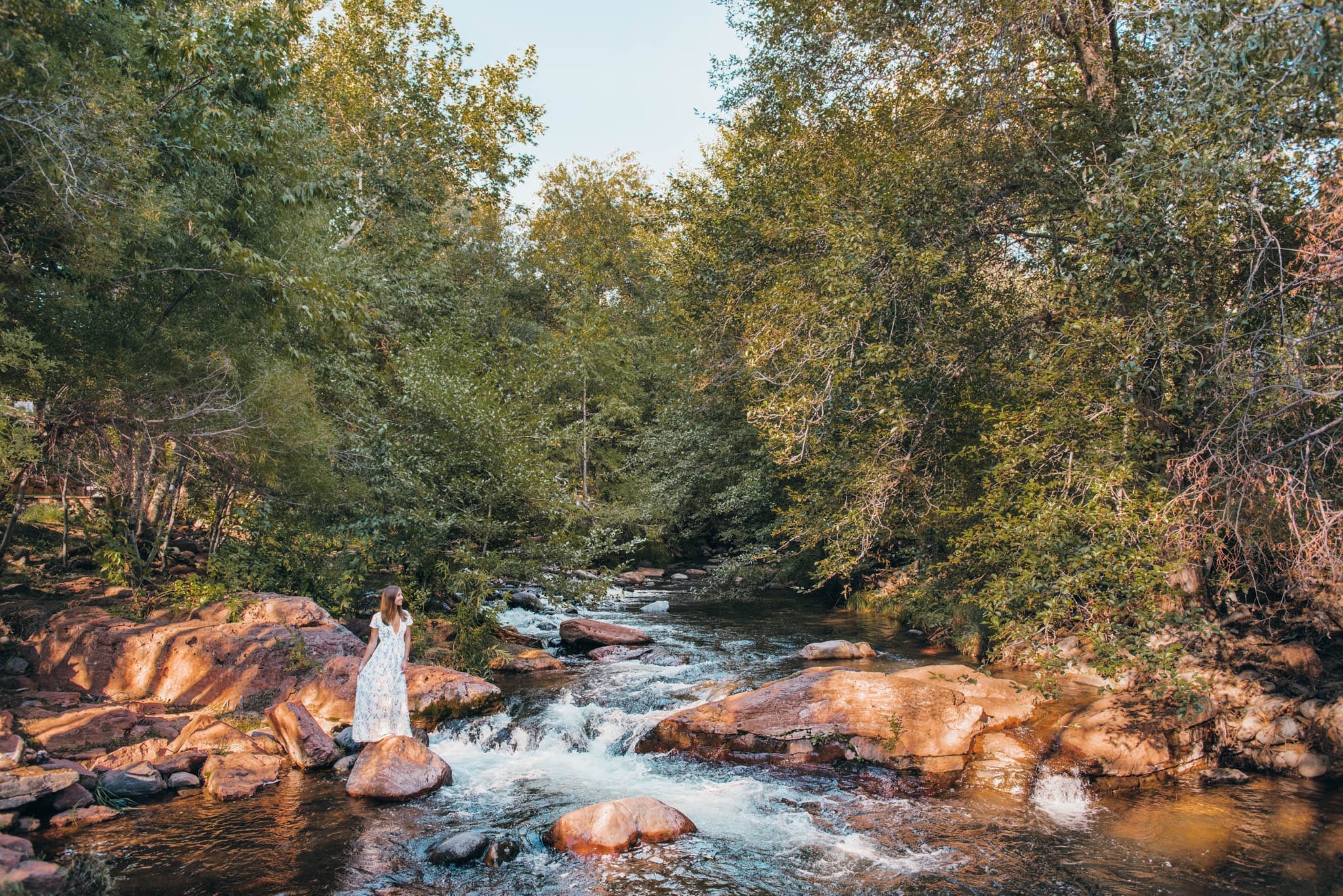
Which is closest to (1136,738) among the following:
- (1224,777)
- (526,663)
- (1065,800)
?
(1224,777)

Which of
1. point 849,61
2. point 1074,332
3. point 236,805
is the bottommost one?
point 236,805

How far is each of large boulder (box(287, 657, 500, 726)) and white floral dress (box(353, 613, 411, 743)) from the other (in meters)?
1.23

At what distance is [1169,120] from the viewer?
278 inches

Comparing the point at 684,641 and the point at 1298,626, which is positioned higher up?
the point at 1298,626

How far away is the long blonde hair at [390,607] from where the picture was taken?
835 cm

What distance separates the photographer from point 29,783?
6.31 metres

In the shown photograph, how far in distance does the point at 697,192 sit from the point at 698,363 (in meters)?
4.05

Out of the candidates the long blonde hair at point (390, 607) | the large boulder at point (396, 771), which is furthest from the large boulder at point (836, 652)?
the long blonde hair at point (390, 607)

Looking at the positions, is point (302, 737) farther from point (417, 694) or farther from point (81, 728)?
point (81, 728)

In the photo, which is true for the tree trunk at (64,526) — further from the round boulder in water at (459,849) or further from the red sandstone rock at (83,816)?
the round boulder in water at (459,849)

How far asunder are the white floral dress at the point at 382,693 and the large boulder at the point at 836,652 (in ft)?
21.6

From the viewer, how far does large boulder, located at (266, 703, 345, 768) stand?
813 centimetres

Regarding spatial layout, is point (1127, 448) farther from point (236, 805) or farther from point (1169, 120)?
point (236, 805)

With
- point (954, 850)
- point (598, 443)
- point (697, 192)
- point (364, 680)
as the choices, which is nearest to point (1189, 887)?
point (954, 850)
